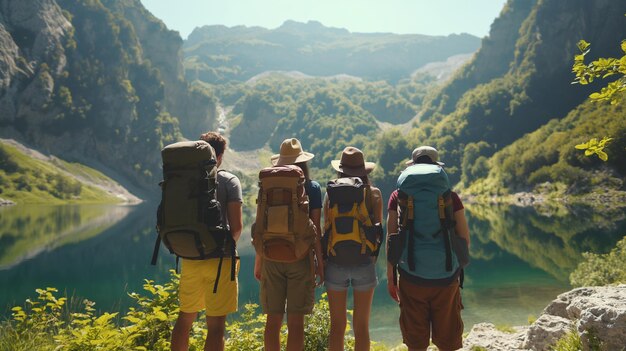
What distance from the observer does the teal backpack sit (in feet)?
14.9

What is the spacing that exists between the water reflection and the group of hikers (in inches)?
264

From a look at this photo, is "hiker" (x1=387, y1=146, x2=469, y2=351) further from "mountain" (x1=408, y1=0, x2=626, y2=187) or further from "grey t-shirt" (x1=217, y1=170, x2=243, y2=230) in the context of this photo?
A: "mountain" (x1=408, y1=0, x2=626, y2=187)

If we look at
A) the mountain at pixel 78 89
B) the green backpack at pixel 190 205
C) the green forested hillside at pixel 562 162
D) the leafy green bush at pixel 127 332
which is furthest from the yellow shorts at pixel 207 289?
the mountain at pixel 78 89

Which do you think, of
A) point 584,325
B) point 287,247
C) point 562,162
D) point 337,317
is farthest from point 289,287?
point 562,162

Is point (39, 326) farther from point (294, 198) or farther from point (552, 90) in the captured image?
point (552, 90)

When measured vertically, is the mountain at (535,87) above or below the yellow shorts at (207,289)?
above

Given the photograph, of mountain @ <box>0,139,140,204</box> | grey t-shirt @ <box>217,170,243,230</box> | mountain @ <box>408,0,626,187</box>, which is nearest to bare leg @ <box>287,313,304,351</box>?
grey t-shirt @ <box>217,170,243,230</box>

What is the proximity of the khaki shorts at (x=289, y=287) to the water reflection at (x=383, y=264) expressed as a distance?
685 centimetres

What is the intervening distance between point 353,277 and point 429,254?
37.7 inches

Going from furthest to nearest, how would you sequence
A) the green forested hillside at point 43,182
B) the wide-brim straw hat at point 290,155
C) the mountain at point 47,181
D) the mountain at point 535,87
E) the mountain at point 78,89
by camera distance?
the mountain at point 78,89, the mountain at point 535,87, the mountain at point 47,181, the green forested hillside at point 43,182, the wide-brim straw hat at point 290,155

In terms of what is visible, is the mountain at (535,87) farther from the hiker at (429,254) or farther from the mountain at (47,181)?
the hiker at (429,254)

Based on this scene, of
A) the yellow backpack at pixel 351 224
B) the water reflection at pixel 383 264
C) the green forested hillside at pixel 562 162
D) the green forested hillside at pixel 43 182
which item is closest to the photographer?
the yellow backpack at pixel 351 224

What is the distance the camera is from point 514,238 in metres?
47.9

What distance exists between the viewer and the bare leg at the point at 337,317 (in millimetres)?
4965
